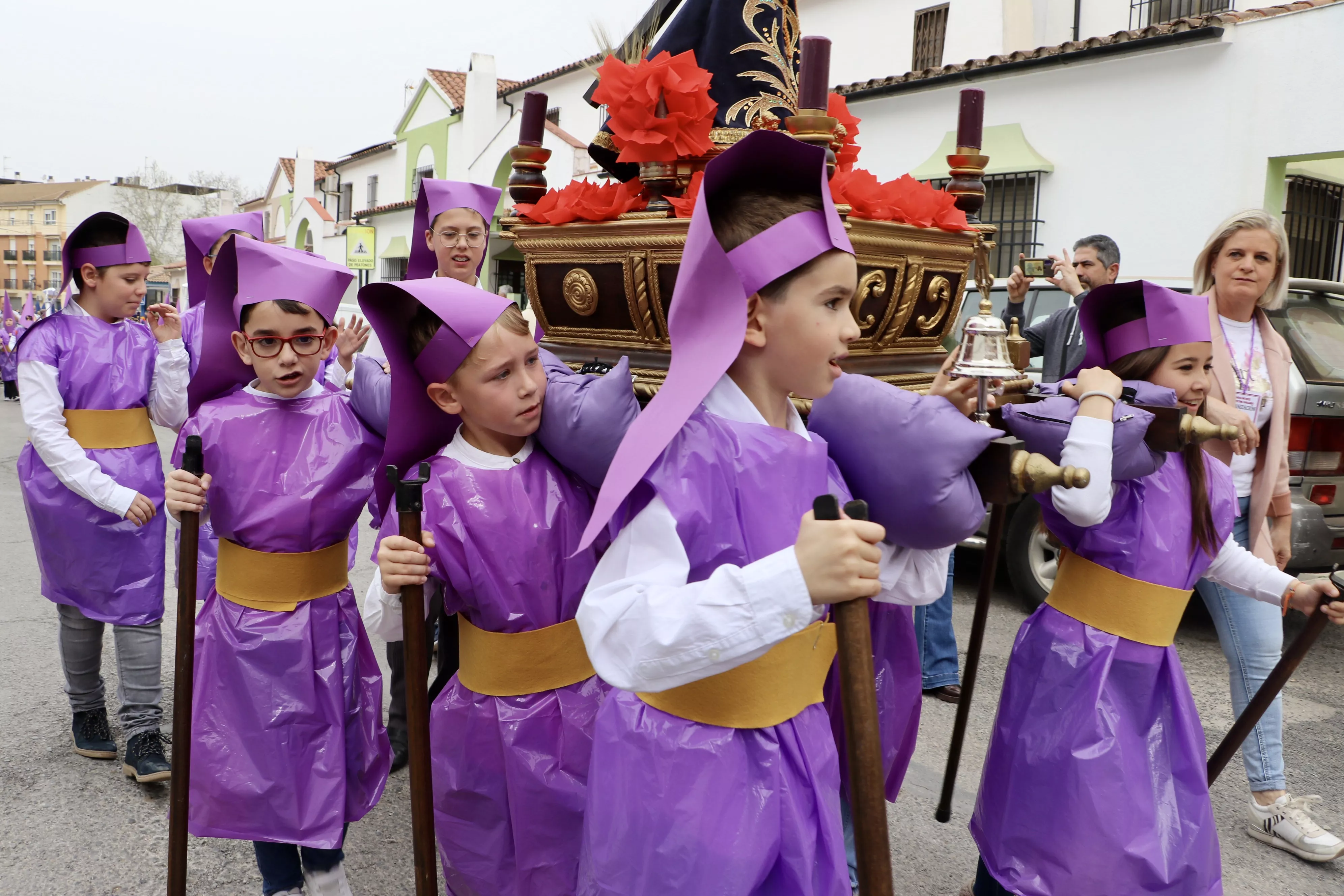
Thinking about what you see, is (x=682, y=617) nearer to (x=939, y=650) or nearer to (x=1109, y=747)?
(x=1109, y=747)

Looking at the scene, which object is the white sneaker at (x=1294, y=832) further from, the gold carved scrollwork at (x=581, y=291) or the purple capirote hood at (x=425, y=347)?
the purple capirote hood at (x=425, y=347)

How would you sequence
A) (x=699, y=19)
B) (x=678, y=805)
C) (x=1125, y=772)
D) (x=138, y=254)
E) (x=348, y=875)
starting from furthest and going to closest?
(x=138, y=254) → (x=348, y=875) → (x=699, y=19) → (x=1125, y=772) → (x=678, y=805)

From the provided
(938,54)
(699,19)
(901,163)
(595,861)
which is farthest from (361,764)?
(938,54)

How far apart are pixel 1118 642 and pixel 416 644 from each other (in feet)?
4.86

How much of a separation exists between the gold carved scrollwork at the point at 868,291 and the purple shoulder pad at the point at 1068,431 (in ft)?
1.12

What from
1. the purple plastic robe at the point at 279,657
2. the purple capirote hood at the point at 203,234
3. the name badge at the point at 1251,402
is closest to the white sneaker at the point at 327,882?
the purple plastic robe at the point at 279,657

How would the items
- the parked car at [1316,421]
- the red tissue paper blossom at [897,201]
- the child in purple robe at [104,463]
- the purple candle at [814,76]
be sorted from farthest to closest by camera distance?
1. the parked car at [1316,421]
2. the child in purple robe at [104,463]
3. the red tissue paper blossom at [897,201]
4. the purple candle at [814,76]

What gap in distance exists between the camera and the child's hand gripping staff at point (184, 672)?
2385mm

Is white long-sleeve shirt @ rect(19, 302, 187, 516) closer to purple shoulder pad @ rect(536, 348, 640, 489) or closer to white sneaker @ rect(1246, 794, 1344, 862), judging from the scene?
purple shoulder pad @ rect(536, 348, 640, 489)

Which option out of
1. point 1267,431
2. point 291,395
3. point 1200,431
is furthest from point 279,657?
point 1267,431

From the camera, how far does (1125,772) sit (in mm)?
2158

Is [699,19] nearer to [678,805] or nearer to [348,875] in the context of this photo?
[678,805]

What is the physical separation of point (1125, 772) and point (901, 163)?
983 cm

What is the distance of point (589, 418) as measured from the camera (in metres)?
1.98
